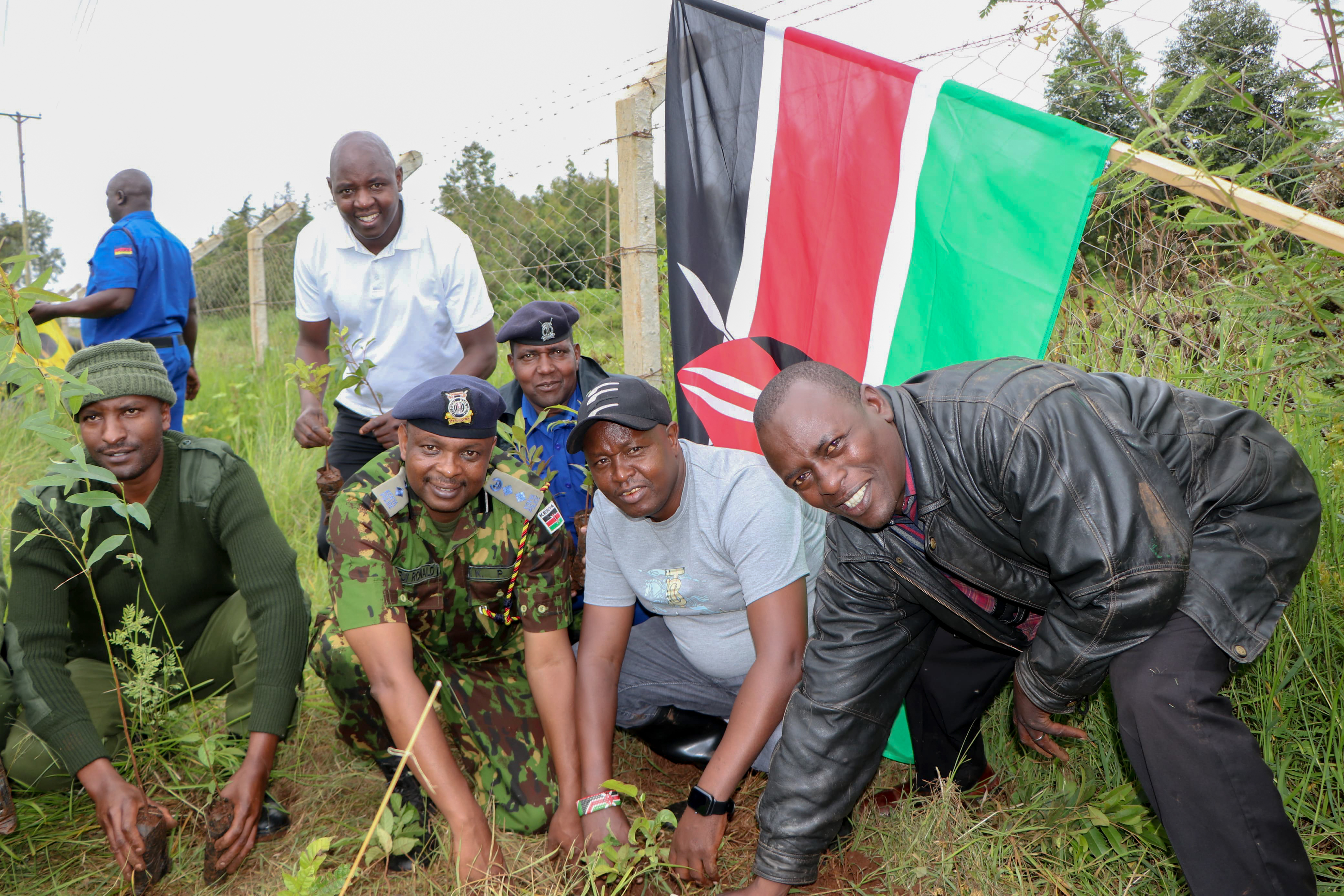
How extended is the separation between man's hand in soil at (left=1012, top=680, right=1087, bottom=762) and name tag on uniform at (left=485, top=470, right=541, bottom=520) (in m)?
1.45

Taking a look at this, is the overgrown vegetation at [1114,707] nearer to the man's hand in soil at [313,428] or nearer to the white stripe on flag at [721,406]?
the man's hand in soil at [313,428]

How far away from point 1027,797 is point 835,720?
796 mm

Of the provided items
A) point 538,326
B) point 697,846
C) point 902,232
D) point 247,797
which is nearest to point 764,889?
point 697,846

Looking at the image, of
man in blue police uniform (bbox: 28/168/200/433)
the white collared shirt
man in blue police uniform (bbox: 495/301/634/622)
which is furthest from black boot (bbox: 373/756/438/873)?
man in blue police uniform (bbox: 28/168/200/433)

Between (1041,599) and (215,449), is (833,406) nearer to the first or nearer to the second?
(1041,599)

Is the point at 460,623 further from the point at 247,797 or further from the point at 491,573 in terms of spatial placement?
the point at 247,797

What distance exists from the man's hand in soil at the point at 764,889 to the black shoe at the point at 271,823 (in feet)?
4.56

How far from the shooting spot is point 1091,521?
1.75m

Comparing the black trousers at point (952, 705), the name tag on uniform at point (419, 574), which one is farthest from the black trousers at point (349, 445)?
the black trousers at point (952, 705)

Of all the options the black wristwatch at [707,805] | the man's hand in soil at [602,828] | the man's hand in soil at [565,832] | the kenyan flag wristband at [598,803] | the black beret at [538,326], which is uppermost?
the black beret at [538,326]

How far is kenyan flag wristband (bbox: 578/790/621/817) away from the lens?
2457mm

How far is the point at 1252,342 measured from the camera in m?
2.88

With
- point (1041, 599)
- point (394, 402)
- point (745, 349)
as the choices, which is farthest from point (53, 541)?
point (1041, 599)

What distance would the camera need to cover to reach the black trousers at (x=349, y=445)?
3.70 m
